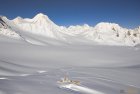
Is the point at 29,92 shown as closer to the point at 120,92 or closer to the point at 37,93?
the point at 37,93

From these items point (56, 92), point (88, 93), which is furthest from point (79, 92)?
point (56, 92)

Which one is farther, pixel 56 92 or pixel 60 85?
pixel 60 85

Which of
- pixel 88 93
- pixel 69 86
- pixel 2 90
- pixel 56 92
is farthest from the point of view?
pixel 69 86

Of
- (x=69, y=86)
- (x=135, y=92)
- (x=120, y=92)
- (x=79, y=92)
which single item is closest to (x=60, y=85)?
(x=69, y=86)

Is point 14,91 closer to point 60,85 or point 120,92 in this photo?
point 60,85

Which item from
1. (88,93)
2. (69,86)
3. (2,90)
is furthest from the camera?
(69,86)

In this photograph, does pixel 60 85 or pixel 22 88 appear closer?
pixel 22 88

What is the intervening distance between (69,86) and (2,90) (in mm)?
7078

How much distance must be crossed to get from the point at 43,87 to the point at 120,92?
765 cm

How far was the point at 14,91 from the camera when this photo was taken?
1956cm

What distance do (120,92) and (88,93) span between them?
12.7 feet

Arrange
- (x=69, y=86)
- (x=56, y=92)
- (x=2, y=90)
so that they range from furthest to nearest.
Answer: (x=69, y=86) < (x=56, y=92) < (x=2, y=90)

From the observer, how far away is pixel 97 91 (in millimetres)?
23516

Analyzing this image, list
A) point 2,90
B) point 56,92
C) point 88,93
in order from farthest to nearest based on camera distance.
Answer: point 88,93 < point 56,92 < point 2,90
